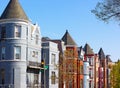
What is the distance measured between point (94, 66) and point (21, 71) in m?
45.2

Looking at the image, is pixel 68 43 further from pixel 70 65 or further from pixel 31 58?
pixel 31 58

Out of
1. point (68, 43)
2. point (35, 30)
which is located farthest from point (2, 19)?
point (68, 43)

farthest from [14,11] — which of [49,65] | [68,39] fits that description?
[68,39]

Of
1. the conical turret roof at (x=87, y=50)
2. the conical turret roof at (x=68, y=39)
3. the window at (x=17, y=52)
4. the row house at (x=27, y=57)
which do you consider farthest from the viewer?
the conical turret roof at (x=87, y=50)

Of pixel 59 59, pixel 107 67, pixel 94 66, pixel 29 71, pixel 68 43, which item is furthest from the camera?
pixel 107 67

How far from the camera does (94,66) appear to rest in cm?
9288

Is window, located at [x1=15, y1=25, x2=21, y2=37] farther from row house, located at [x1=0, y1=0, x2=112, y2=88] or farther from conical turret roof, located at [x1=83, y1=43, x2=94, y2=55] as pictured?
conical turret roof, located at [x1=83, y1=43, x2=94, y2=55]

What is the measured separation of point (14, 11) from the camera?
50719 mm

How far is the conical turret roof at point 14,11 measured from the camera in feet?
165

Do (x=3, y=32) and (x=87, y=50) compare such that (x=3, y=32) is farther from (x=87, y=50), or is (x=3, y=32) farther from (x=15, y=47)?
(x=87, y=50)

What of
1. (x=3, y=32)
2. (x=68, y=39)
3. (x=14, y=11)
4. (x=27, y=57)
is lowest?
(x=27, y=57)

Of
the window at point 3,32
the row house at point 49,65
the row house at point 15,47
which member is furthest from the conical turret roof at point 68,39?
the window at point 3,32

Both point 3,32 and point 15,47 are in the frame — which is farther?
point 3,32

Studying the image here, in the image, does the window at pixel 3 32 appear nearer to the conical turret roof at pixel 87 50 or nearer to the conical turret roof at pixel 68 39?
the conical turret roof at pixel 68 39
